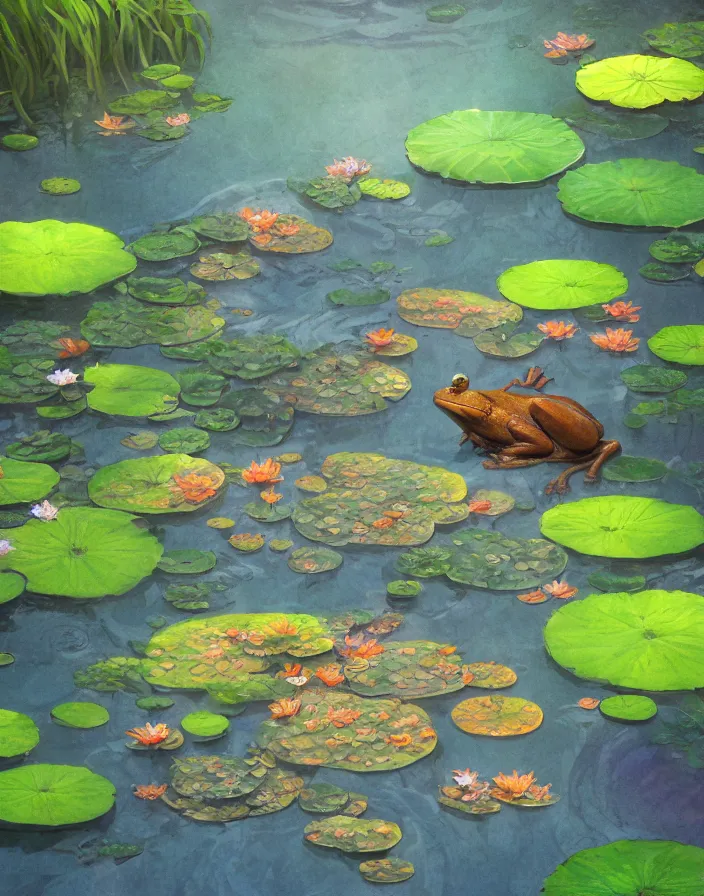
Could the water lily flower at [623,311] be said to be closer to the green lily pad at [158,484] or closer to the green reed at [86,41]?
the green lily pad at [158,484]

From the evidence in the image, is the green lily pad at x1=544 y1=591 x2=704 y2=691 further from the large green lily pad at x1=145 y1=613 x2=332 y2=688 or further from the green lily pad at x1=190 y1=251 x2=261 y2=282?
Answer: the green lily pad at x1=190 y1=251 x2=261 y2=282

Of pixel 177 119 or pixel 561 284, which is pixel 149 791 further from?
pixel 177 119

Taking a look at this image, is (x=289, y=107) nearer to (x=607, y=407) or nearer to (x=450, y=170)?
(x=450, y=170)

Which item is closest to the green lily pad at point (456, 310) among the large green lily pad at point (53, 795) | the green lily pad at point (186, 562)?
the green lily pad at point (186, 562)

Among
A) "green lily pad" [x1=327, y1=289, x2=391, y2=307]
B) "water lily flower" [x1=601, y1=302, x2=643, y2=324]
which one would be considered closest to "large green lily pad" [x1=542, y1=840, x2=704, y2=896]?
"water lily flower" [x1=601, y1=302, x2=643, y2=324]

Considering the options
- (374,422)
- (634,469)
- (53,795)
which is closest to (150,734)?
(53,795)
